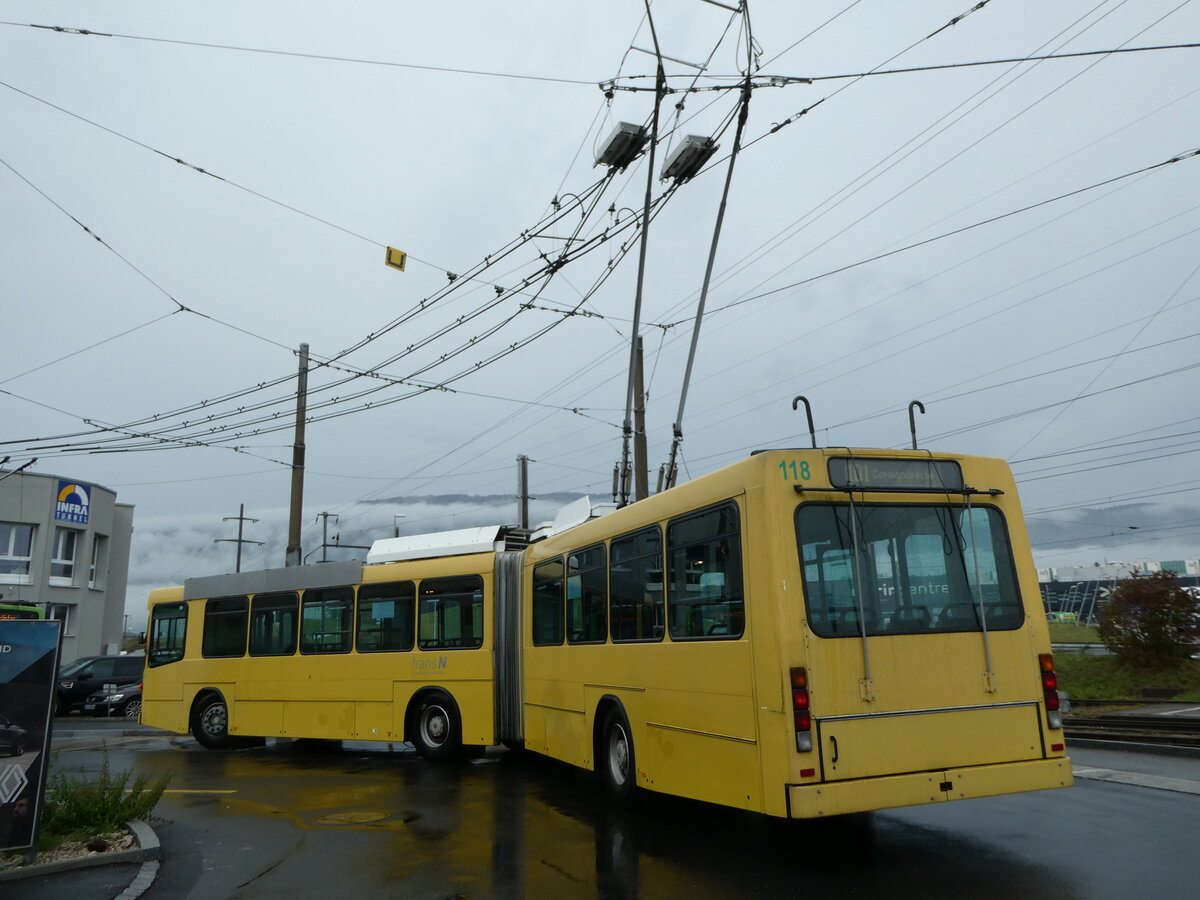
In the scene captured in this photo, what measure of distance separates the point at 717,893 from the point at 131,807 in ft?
19.0

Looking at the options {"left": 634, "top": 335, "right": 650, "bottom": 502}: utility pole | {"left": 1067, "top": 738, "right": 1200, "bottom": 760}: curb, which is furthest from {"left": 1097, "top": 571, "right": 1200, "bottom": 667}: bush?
{"left": 634, "top": 335, "right": 650, "bottom": 502}: utility pole

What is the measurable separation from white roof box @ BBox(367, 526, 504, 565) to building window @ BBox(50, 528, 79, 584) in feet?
101

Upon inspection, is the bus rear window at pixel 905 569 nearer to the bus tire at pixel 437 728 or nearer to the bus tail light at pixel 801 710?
the bus tail light at pixel 801 710

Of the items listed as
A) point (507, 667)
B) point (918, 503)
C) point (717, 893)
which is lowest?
point (717, 893)

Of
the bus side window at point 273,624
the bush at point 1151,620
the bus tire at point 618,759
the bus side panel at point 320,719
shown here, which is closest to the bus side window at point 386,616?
the bus side panel at point 320,719

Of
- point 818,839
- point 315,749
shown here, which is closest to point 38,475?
point 315,749

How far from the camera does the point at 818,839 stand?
7871 millimetres

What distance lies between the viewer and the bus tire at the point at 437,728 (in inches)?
535

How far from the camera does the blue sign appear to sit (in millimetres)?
39625

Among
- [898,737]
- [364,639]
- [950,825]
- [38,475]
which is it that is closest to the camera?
[898,737]

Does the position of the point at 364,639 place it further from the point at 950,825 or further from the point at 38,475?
the point at 38,475

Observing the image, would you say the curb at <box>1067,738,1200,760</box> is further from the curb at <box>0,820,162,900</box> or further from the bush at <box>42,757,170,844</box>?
the bush at <box>42,757,170,844</box>

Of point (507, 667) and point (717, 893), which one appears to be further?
point (507, 667)

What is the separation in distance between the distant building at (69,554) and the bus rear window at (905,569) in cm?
3655
